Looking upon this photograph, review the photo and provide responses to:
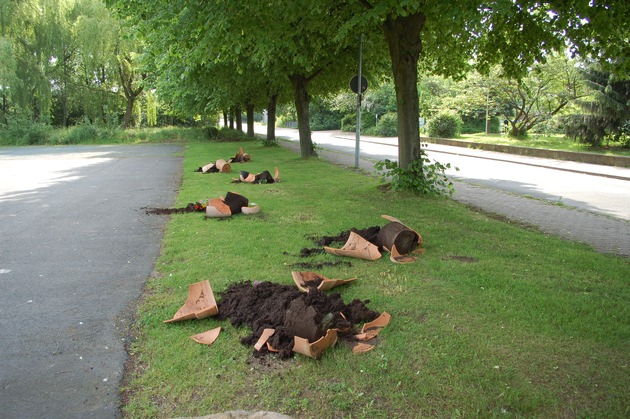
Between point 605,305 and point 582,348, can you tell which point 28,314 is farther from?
point 605,305

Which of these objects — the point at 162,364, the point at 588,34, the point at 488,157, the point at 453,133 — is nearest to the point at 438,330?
the point at 162,364

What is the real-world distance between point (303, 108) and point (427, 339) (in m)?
16.7

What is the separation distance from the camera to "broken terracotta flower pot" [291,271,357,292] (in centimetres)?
496

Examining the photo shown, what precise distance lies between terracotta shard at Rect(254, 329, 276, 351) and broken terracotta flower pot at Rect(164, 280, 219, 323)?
69 centimetres

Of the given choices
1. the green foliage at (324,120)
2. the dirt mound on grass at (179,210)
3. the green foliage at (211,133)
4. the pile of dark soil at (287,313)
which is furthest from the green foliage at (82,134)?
the pile of dark soil at (287,313)

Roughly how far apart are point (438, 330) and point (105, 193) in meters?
10.7

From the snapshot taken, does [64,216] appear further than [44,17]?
No

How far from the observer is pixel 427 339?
4.05m

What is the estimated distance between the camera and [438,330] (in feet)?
13.8

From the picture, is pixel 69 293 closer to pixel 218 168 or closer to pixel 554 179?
pixel 218 168

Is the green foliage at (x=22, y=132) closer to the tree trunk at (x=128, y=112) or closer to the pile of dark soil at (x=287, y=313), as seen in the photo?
the tree trunk at (x=128, y=112)

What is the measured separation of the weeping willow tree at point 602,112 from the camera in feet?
71.0

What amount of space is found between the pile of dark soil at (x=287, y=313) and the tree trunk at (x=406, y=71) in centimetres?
685

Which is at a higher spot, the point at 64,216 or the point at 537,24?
the point at 537,24
